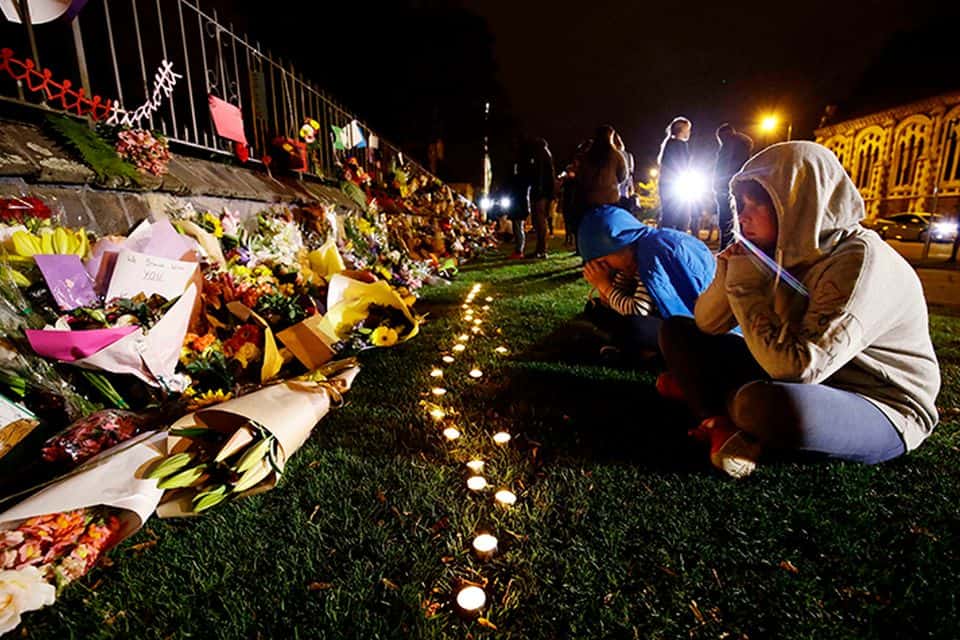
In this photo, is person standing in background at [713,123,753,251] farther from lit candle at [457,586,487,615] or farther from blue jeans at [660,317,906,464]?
lit candle at [457,586,487,615]

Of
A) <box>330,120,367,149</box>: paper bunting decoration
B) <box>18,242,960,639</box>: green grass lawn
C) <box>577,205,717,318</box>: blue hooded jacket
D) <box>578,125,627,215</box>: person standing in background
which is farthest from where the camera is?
<box>330,120,367,149</box>: paper bunting decoration

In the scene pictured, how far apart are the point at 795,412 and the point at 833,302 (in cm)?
38

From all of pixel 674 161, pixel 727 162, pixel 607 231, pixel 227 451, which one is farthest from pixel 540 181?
pixel 227 451

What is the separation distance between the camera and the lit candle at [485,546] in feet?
4.42

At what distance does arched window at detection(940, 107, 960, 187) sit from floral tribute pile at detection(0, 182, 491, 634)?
38.5 metres

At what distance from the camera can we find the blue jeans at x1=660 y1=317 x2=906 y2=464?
1.53 m

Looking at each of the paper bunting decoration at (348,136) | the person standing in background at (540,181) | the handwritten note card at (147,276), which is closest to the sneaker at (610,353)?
the handwritten note card at (147,276)

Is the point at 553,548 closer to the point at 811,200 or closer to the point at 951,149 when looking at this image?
the point at 811,200

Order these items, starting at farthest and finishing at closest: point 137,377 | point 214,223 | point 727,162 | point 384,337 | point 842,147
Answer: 1. point 842,147
2. point 727,162
3. point 384,337
4. point 214,223
5. point 137,377

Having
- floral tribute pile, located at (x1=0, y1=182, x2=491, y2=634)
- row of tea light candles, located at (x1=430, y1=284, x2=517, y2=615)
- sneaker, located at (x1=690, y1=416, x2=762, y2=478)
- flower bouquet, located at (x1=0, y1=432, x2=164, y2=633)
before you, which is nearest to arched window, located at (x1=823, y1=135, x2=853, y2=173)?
row of tea light candles, located at (x1=430, y1=284, x2=517, y2=615)

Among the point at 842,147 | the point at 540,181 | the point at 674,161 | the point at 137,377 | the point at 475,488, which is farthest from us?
the point at 842,147

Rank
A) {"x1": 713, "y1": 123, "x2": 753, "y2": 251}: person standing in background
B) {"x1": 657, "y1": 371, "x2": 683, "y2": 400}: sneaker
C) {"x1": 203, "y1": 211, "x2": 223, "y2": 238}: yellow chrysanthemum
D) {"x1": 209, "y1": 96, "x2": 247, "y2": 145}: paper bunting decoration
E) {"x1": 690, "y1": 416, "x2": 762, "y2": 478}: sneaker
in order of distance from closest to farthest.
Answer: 1. {"x1": 690, "y1": 416, "x2": 762, "y2": 478}: sneaker
2. {"x1": 657, "y1": 371, "x2": 683, "y2": 400}: sneaker
3. {"x1": 203, "y1": 211, "x2": 223, "y2": 238}: yellow chrysanthemum
4. {"x1": 209, "y1": 96, "x2": 247, "y2": 145}: paper bunting decoration
5. {"x1": 713, "y1": 123, "x2": 753, "y2": 251}: person standing in background

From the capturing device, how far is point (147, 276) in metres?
2.14

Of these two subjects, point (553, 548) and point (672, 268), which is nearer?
point (553, 548)
